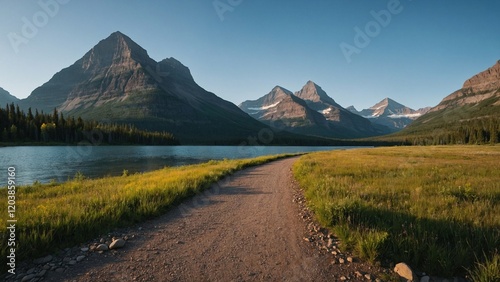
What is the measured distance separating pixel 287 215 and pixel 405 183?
966cm

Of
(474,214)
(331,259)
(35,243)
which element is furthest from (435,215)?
(35,243)

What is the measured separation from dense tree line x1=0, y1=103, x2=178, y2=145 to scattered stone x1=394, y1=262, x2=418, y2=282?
501ft

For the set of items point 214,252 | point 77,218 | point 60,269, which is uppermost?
point 77,218

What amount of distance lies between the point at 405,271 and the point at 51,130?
160377 millimetres

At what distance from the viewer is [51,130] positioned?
125 m

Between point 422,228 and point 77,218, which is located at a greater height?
point 77,218

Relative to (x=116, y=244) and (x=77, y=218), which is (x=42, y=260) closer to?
(x=116, y=244)

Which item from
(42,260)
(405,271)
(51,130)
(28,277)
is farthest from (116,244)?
(51,130)

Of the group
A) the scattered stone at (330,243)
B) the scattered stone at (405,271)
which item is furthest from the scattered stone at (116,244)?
the scattered stone at (405,271)

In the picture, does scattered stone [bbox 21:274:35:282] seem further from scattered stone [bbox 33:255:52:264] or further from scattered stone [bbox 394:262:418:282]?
scattered stone [bbox 394:262:418:282]

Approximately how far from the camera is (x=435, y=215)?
8.62 m

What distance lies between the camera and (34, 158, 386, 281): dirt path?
19.1 feet

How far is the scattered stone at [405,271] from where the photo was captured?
5.48 metres

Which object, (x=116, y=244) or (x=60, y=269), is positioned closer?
(x=60, y=269)
